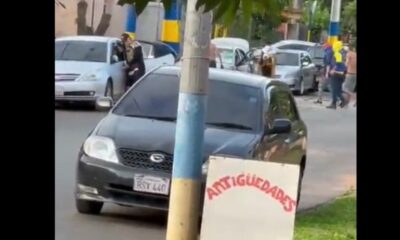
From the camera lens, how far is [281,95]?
9.85m

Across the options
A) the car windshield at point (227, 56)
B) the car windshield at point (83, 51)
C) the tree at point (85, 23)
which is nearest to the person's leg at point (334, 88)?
the car windshield at point (227, 56)

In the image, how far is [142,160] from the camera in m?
8.35

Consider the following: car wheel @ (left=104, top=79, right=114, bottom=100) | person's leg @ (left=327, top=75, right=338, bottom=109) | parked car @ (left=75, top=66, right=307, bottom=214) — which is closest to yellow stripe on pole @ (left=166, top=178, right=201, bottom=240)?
parked car @ (left=75, top=66, right=307, bottom=214)

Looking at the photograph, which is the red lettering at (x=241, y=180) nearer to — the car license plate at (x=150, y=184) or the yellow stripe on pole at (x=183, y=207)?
the yellow stripe on pole at (x=183, y=207)

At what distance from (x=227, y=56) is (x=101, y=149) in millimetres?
20181

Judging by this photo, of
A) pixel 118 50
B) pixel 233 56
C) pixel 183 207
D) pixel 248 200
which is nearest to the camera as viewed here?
pixel 183 207

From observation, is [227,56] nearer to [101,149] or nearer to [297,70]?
[297,70]

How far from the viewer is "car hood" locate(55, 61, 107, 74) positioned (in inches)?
727

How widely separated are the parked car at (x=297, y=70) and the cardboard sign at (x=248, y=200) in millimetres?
22357

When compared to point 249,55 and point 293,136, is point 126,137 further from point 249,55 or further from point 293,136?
point 249,55

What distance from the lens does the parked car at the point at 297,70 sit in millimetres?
29750

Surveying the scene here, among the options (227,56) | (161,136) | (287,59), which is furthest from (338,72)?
(161,136)
